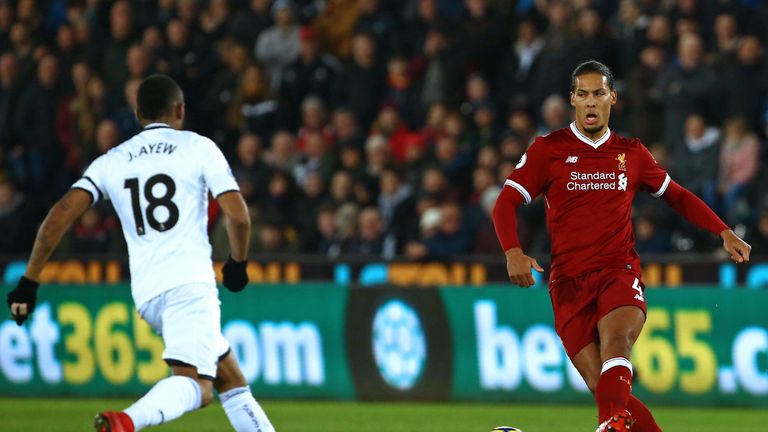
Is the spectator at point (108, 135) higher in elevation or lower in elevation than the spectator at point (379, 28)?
lower

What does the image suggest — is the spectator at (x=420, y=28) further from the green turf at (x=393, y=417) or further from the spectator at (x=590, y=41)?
the green turf at (x=393, y=417)

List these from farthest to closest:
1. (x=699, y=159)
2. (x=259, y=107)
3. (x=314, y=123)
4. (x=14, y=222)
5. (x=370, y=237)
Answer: (x=259, y=107), (x=14, y=222), (x=314, y=123), (x=370, y=237), (x=699, y=159)

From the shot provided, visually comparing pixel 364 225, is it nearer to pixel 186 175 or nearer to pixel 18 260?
pixel 18 260

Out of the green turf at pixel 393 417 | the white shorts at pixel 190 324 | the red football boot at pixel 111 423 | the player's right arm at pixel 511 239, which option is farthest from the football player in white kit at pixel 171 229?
the green turf at pixel 393 417

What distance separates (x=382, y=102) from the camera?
1664cm

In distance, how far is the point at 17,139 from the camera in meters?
18.0

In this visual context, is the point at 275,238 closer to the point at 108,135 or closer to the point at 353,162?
the point at 353,162

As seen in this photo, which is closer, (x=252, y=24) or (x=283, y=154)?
(x=283, y=154)

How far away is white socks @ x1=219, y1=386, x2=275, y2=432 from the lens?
292 inches

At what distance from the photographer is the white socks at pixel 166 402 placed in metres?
6.71

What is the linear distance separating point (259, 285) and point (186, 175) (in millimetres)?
6674

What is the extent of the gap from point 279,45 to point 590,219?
10406mm

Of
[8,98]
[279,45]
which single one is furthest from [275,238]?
[8,98]

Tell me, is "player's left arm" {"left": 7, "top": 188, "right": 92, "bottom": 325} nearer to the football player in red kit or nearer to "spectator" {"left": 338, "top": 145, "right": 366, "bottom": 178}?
the football player in red kit
